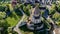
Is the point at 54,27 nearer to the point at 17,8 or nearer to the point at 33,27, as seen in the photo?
the point at 33,27

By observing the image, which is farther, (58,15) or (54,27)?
(58,15)

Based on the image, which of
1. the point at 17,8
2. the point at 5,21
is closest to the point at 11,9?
the point at 17,8

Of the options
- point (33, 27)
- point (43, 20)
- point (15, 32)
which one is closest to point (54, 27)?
point (43, 20)

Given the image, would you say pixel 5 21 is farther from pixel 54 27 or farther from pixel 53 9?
pixel 53 9

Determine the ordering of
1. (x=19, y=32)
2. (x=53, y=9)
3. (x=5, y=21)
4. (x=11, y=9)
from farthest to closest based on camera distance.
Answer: (x=53, y=9)
(x=11, y=9)
(x=5, y=21)
(x=19, y=32)

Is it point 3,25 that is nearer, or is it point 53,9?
point 3,25

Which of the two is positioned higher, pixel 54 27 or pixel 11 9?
pixel 11 9

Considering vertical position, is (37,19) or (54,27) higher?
(37,19)

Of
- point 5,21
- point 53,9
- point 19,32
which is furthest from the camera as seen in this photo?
point 53,9
